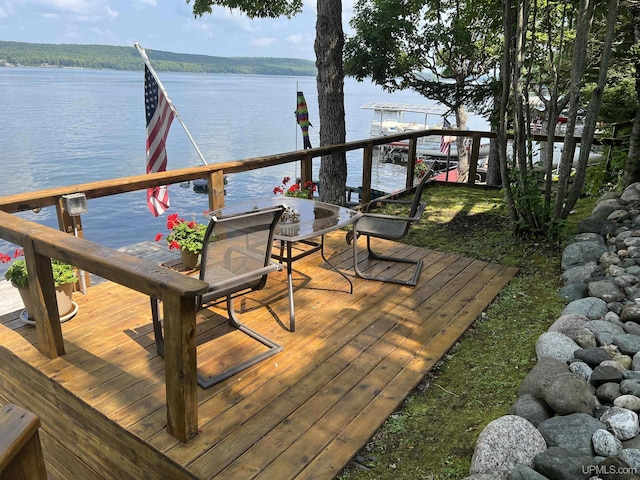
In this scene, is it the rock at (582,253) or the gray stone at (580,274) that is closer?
the gray stone at (580,274)

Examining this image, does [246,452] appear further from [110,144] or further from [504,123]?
[110,144]

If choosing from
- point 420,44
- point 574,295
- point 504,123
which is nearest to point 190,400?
point 574,295

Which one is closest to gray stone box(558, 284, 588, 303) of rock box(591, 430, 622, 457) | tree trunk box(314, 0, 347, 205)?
rock box(591, 430, 622, 457)

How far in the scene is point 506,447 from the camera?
193 cm

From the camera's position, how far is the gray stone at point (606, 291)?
3.04 meters

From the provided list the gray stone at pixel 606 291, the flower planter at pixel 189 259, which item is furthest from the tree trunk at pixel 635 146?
the flower planter at pixel 189 259

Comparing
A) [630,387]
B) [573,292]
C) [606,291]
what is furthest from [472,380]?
[573,292]

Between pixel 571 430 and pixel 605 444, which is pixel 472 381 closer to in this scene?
pixel 571 430

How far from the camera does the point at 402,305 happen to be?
3.46 metres

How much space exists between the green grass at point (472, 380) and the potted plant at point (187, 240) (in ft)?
6.82

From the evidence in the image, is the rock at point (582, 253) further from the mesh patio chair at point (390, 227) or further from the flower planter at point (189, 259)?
the flower planter at point (189, 259)

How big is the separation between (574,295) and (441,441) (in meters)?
1.85

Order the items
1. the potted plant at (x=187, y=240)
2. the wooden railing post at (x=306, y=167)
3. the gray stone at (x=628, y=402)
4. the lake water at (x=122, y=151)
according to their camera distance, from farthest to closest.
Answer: the lake water at (x=122, y=151) → the wooden railing post at (x=306, y=167) → the potted plant at (x=187, y=240) → the gray stone at (x=628, y=402)

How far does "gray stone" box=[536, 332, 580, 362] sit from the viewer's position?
255 cm
